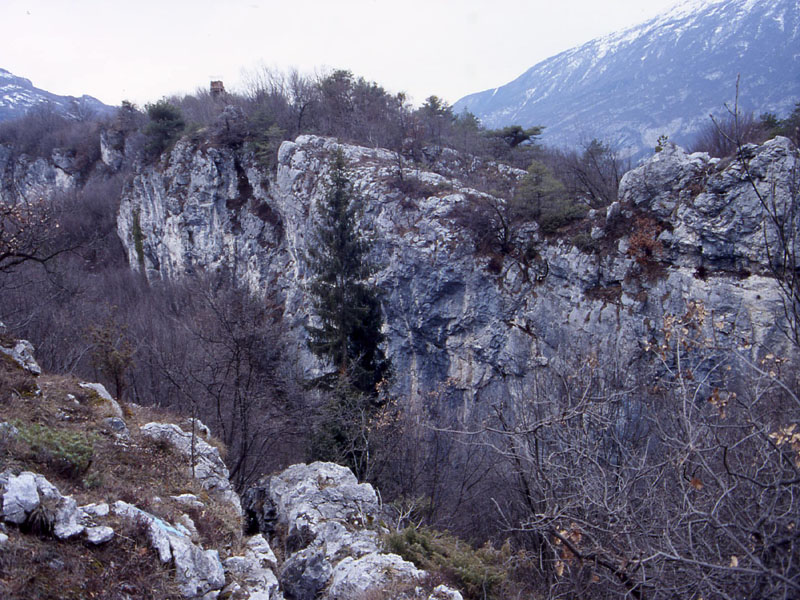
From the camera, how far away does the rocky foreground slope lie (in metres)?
3.58

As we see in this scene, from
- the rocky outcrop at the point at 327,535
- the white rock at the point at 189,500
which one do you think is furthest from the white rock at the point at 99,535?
the rocky outcrop at the point at 327,535

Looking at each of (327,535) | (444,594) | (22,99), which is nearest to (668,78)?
(327,535)

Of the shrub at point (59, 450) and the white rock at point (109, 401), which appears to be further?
the white rock at point (109, 401)

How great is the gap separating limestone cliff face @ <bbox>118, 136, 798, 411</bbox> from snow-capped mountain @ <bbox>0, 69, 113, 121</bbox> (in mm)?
52265

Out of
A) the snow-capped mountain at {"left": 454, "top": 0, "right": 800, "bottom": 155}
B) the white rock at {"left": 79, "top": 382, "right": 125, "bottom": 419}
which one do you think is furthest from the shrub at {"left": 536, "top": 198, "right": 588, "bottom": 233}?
A: the snow-capped mountain at {"left": 454, "top": 0, "right": 800, "bottom": 155}

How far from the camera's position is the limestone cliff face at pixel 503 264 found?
13664mm

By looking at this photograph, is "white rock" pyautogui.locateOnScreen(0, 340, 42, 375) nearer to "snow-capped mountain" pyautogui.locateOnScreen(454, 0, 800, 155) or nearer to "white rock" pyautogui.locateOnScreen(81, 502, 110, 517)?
"white rock" pyautogui.locateOnScreen(81, 502, 110, 517)

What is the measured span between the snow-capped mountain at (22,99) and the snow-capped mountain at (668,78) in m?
56.5

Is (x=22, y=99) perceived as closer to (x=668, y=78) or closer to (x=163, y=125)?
(x=163, y=125)

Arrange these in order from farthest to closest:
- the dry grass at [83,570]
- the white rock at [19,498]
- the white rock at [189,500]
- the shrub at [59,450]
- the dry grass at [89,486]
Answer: the white rock at [189,500] < the shrub at [59,450] < the white rock at [19,498] < the dry grass at [89,486] < the dry grass at [83,570]

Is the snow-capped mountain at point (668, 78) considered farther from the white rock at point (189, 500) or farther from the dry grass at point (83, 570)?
the dry grass at point (83, 570)

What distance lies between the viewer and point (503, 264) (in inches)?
711

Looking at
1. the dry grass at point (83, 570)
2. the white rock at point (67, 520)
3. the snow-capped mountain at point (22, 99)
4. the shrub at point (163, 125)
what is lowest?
the dry grass at point (83, 570)

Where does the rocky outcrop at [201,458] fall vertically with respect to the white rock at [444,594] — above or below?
above
